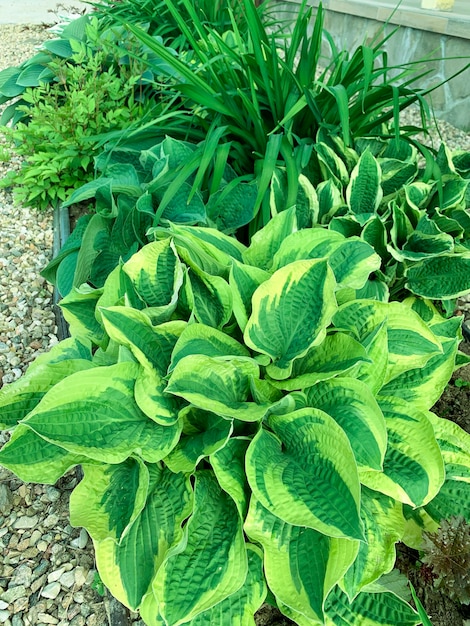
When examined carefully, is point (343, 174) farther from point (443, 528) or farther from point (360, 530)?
point (360, 530)

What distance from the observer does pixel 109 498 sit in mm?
1148

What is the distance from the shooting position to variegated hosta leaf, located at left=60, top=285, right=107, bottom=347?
143cm

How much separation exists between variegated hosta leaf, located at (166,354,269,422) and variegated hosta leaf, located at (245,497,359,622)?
0.57ft

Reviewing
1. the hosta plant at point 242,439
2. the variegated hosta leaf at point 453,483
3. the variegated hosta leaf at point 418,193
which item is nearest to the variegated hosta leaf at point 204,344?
the hosta plant at point 242,439

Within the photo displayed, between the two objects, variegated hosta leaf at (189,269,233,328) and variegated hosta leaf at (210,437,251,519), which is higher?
variegated hosta leaf at (189,269,233,328)

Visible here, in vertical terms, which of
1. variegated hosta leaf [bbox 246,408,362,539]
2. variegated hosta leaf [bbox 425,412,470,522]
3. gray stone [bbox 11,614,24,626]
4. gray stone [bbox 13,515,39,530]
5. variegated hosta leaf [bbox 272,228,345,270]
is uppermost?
variegated hosta leaf [bbox 272,228,345,270]

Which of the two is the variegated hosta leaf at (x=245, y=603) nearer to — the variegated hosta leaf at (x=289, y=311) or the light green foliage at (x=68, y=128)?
the variegated hosta leaf at (x=289, y=311)

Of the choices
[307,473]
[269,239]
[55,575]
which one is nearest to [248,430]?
[307,473]

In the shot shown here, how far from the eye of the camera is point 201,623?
1044mm

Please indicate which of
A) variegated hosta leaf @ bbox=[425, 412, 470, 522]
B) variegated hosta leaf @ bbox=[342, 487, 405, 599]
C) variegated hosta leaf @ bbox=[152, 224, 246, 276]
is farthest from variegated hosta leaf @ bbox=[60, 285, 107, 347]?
variegated hosta leaf @ bbox=[425, 412, 470, 522]

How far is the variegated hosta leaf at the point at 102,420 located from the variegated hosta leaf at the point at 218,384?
111 millimetres

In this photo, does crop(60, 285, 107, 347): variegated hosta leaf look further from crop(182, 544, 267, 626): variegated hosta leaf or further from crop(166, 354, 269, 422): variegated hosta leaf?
crop(182, 544, 267, 626): variegated hosta leaf

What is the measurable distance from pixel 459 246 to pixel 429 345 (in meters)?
0.67

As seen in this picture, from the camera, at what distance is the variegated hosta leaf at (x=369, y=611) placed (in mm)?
1097
